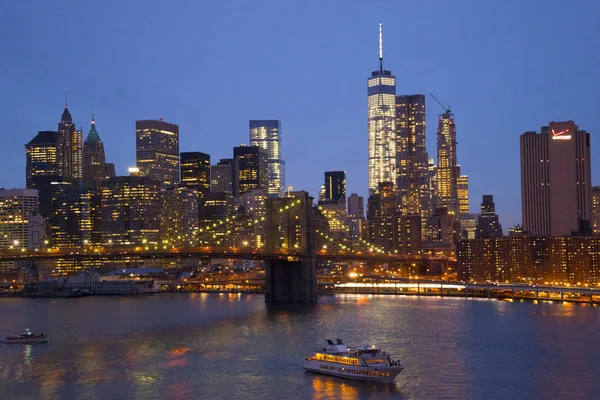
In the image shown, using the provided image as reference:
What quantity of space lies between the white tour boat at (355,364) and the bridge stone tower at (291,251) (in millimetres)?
37562

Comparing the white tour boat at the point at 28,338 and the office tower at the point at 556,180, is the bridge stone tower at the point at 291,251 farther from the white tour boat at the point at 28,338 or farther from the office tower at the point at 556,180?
the office tower at the point at 556,180

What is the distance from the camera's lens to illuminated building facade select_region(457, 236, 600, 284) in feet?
375

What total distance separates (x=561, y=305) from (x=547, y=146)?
102123 mm

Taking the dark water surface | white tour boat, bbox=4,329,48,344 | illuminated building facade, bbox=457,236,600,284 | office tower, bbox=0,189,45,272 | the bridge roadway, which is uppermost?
office tower, bbox=0,189,45,272

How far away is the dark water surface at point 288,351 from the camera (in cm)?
3831

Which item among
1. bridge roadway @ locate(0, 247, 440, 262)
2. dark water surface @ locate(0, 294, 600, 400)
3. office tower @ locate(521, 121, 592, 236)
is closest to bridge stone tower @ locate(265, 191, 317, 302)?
bridge roadway @ locate(0, 247, 440, 262)

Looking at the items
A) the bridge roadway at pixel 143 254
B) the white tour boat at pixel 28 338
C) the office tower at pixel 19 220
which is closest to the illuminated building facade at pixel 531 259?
the bridge roadway at pixel 143 254

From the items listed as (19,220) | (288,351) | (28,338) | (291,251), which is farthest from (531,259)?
(19,220)

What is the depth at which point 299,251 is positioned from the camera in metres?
83.5

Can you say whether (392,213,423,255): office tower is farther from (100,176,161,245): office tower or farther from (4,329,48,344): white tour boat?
(4,329,48,344): white tour boat

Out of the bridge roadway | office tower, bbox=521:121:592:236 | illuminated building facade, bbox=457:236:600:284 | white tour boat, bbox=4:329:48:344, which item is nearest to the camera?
white tour boat, bbox=4:329:48:344

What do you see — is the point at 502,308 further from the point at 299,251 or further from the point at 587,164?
the point at 587,164

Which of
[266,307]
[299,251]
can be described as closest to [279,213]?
[299,251]

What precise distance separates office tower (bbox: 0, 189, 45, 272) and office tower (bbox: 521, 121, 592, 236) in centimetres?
9652
